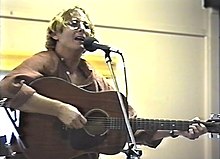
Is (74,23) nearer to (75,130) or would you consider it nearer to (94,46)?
(94,46)

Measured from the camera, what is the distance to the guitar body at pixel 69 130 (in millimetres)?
1604

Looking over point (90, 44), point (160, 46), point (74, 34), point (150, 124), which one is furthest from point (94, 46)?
point (160, 46)

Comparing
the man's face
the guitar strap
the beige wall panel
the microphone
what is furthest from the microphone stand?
the beige wall panel

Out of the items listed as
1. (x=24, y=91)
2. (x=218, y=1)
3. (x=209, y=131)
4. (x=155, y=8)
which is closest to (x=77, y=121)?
(x=24, y=91)

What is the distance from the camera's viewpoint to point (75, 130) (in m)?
1.62

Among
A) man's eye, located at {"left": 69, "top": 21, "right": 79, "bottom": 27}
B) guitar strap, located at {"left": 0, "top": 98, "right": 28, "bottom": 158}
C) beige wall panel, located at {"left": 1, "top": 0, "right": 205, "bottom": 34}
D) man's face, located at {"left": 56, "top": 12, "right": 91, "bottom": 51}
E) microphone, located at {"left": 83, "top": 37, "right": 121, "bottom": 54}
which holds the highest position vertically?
beige wall panel, located at {"left": 1, "top": 0, "right": 205, "bottom": 34}

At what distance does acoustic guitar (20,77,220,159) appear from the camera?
160 cm

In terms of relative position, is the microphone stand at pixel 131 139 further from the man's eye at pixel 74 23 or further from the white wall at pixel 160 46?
the white wall at pixel 160 46

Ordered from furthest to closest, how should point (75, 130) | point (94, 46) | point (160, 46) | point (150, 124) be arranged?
point (160, 46) < point (150, 124) < point (75, 130) < point (94, 46)

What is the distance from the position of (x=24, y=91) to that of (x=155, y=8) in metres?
0.86

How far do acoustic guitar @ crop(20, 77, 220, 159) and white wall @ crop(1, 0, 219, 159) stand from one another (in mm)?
326

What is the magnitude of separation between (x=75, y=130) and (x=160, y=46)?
733 mm

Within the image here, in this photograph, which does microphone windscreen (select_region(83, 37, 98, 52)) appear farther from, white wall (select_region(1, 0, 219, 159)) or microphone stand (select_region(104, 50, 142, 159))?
white wall (select_region(1, 0, 219, 159))

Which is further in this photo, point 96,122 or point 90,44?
point 96,122
